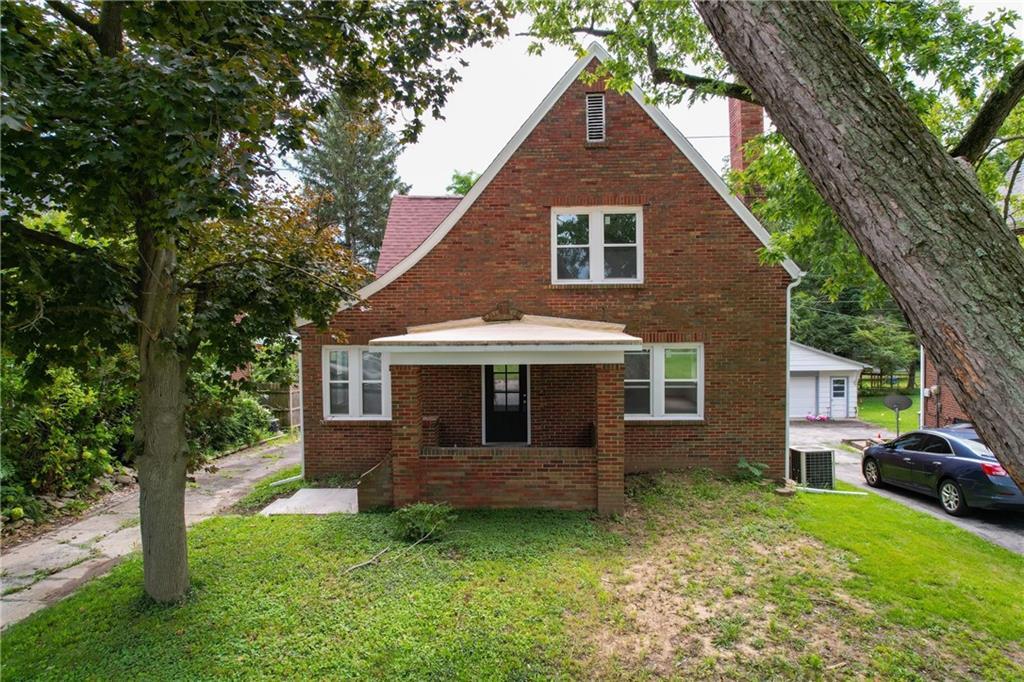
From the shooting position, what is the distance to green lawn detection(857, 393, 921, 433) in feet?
70.2

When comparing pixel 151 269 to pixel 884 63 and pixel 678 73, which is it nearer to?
pixel 678 73

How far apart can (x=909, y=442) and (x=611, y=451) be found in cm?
726

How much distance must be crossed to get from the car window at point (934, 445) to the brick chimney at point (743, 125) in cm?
659

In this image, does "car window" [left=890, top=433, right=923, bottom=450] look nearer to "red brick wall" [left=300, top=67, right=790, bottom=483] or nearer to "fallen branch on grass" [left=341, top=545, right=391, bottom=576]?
"red brick wall" [left=300, top=67, right=790, bottom=483]

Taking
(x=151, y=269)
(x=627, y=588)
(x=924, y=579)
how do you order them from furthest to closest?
(x=924, y=579) → (x=627, y=588) → (x=151, y=269)

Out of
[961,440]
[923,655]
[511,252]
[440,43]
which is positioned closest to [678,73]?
[440,43]

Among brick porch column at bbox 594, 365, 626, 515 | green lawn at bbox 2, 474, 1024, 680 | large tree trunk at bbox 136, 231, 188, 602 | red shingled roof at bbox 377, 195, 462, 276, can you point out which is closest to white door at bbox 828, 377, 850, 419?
green lawn at bbox 2, 474, 1024, 680

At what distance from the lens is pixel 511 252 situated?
9.70 metres

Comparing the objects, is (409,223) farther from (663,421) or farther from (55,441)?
(55,441)

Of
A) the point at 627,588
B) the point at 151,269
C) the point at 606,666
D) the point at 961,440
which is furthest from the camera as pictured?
the point at 961,440

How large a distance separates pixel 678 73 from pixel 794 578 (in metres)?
6.52

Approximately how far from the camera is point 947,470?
915 cm

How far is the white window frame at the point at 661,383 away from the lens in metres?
9.59

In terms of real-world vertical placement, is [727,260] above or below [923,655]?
above
